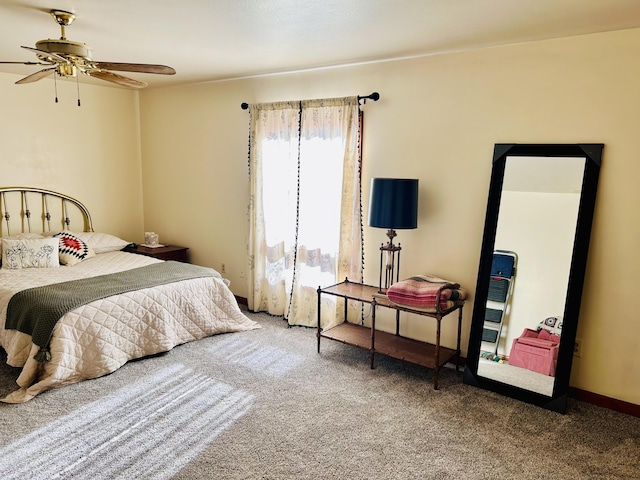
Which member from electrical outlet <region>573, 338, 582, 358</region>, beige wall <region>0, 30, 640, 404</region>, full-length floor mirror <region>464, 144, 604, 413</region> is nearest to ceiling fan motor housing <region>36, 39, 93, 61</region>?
beige wall <region>0, 30, 640, 404</region>

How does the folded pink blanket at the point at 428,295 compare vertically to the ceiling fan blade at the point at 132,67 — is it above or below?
below

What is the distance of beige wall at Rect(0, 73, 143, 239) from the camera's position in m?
4.51

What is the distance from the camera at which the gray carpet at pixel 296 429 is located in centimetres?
227

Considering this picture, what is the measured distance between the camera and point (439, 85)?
3.37 m

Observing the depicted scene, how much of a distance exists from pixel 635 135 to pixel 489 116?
88 centimetres

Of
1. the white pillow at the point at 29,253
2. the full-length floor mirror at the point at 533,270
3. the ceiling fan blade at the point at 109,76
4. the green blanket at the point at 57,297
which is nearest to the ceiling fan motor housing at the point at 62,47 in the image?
the ceiling fan blade at the point at 109,76

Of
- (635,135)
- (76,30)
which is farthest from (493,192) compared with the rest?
(76,30)

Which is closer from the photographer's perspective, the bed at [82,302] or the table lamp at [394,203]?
the bed at [82,302]

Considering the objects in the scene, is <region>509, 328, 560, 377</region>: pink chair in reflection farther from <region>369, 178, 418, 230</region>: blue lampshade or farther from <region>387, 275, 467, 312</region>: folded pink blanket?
<region>369, 178, 418, 230</region>: blue lampshade

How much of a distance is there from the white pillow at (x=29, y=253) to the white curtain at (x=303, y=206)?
1.85m

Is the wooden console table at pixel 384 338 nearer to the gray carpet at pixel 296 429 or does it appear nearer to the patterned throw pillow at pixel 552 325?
the gray carpet at pixel 296 429

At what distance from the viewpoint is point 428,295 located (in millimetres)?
3078

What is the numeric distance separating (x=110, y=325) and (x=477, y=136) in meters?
2.98

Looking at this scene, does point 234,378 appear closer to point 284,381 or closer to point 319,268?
point 284,381
